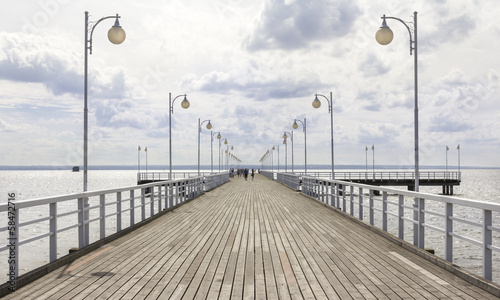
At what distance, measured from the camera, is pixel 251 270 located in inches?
297

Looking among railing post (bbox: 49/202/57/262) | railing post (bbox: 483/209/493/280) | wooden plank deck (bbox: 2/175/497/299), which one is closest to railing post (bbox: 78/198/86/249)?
wooden plank deck (bbox: 2/175/497/299)

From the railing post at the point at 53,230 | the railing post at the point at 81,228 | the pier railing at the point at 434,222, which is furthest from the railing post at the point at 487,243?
the railing post at the point at 81,228

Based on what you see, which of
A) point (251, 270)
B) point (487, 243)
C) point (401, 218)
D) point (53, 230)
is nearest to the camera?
point (487, 243)

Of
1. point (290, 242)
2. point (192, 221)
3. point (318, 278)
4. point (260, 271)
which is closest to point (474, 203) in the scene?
point (318, 278)

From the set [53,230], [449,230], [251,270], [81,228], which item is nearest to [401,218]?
[449,230]

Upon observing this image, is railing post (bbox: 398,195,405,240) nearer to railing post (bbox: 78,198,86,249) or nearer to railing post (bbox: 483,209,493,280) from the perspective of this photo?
railing post (bbox: 483,209,493,280)

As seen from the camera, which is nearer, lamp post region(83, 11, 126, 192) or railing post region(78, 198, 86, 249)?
railing post region(78, 198, 86, 249)

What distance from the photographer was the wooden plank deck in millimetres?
6180

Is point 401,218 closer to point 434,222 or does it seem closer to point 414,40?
point 414,40

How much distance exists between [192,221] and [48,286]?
8167 millimetres

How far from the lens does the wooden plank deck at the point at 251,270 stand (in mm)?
6180

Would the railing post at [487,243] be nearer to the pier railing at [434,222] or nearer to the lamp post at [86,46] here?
the pier railing at [434,222]

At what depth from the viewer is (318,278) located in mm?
6977

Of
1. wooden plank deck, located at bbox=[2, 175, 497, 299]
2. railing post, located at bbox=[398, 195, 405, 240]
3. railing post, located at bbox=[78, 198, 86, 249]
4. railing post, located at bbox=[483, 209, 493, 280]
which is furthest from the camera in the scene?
railing post, located at bbox=[398, 195, 405, 240]
